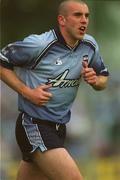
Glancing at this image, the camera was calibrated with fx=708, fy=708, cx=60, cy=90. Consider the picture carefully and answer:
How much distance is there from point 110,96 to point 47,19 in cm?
119

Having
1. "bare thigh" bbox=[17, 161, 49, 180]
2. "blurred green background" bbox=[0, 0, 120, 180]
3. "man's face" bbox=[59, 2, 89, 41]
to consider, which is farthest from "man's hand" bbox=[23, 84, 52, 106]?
"blurred green background" bbox=[0, 0, 120, 180]

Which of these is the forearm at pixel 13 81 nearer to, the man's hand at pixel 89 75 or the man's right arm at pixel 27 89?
the man's right arm at pixel 27 89

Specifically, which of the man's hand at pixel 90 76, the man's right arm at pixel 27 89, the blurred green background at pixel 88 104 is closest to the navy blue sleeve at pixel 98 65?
the man's hand at pixel 90 76

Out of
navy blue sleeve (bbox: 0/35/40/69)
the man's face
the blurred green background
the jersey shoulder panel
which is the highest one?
the man's face

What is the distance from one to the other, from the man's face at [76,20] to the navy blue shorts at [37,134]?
653 millimetres

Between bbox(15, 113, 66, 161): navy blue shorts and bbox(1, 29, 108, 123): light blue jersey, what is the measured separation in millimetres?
48

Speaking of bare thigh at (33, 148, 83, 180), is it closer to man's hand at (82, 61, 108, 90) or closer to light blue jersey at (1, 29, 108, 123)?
light blue jersey at (1, 29, 108, 123)

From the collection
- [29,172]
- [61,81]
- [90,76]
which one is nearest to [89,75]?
[90,76]

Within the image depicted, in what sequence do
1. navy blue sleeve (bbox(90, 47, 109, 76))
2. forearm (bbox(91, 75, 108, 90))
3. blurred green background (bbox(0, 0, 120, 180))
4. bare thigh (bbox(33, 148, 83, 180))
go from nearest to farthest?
1. bare thigh (bbox(33, 148, 83, 180))
2. forearm (bbox(91, 75, 108, 90))
3. navy blue sleeve (bbox(90, 47, 109, 76))
4. blurred green background (bbox(0, 0, 120, 180))

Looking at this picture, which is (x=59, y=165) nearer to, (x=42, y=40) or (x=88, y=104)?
(x=42, y=40)

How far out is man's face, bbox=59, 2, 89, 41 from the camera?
5.03m

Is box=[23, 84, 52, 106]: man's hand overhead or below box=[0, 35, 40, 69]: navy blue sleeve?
below

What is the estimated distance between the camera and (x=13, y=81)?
4.94 metres

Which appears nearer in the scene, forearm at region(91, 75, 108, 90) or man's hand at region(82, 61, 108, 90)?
man's hand at region(82, 61, 108, 90)
